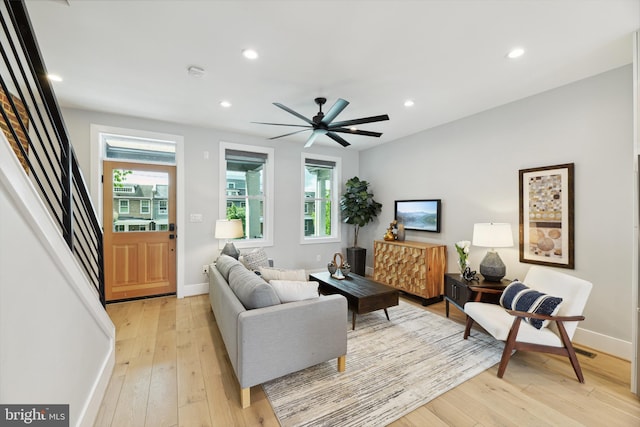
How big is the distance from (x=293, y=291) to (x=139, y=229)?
309 cm

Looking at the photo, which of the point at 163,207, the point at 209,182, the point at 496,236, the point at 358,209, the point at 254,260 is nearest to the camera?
the point at 496,236

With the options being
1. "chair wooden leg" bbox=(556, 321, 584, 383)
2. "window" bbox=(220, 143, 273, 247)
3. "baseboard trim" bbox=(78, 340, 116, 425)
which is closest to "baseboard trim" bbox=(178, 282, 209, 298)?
"window" bbox=(220, 143, 273, 247)

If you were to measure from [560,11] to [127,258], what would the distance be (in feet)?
17.5

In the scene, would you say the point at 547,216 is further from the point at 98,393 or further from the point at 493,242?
the point at 98,393

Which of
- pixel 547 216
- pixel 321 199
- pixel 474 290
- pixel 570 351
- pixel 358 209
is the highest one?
pixel 321 199

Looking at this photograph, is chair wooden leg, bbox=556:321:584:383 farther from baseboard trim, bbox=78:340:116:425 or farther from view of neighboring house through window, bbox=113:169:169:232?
view of neighboring house through window, bbox=113:169:169:232

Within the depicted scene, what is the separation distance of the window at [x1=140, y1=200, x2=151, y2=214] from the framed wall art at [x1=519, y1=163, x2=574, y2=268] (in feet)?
16.6

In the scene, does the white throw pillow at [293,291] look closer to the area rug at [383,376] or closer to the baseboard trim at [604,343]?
the area rug at [383,376]

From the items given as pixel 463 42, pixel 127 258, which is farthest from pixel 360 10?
pixel 127 258

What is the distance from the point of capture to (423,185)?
14.6 feet

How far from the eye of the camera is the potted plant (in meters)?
5.21

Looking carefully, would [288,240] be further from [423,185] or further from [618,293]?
[618,293]

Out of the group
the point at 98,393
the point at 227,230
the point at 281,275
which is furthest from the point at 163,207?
the point at 98,393
